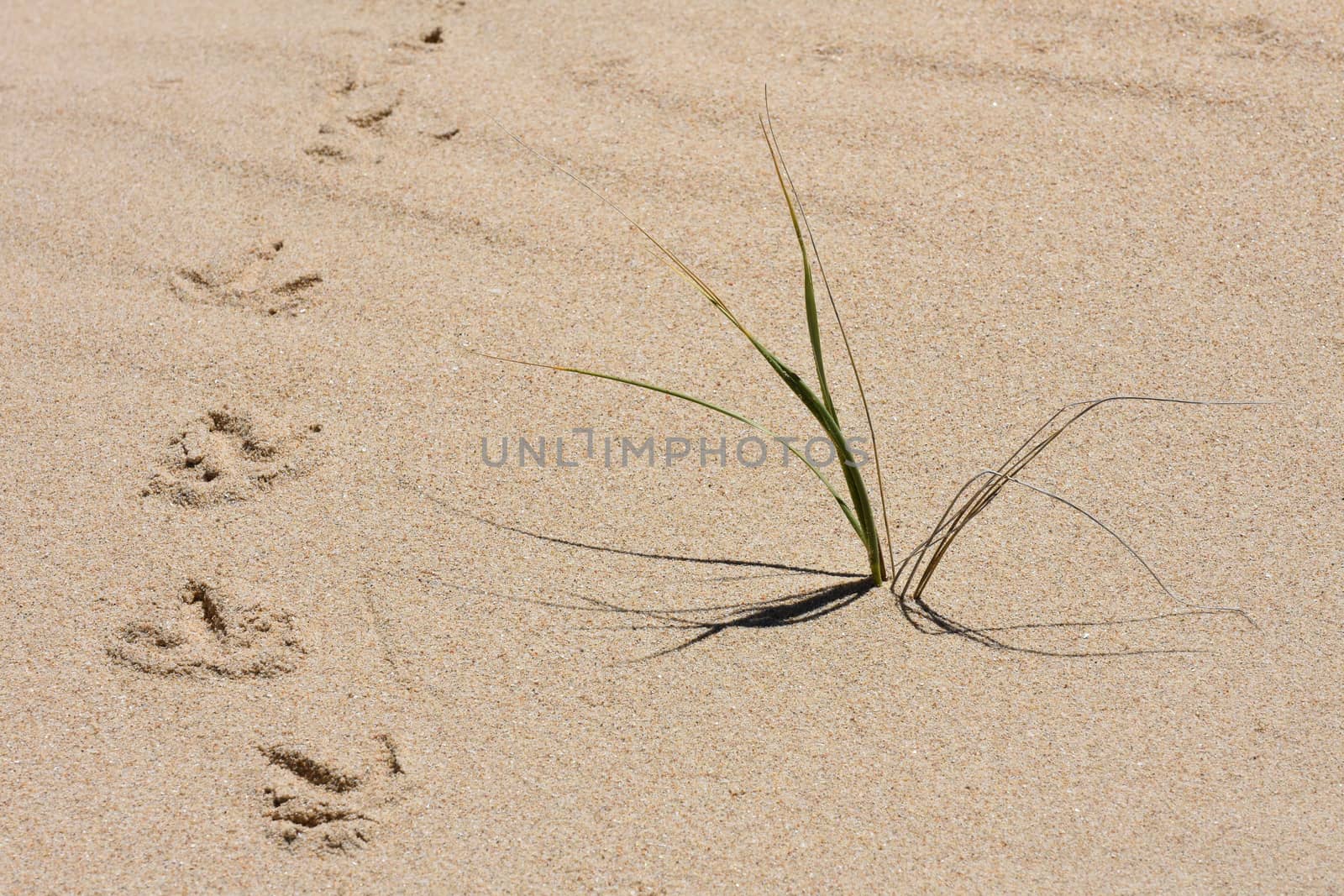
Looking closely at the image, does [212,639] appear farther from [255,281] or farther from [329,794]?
[255,281]

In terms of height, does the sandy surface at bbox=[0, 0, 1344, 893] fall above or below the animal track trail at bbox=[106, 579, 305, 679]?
above

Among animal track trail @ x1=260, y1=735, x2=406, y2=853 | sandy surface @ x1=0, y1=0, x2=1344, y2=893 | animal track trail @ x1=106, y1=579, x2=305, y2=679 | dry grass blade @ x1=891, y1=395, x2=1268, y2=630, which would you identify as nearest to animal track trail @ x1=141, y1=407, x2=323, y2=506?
sandy surface @ x1=0, y1=0, x2=1344, y2=893

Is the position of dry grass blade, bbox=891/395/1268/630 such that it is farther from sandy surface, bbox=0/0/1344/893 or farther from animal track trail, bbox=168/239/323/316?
animal track trail, bbox=168/239/323/316

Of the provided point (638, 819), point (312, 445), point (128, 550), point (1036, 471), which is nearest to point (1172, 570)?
point (1036, 471)

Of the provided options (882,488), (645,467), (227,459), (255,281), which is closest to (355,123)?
(255,281)

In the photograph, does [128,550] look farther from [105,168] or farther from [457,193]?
[105,168]

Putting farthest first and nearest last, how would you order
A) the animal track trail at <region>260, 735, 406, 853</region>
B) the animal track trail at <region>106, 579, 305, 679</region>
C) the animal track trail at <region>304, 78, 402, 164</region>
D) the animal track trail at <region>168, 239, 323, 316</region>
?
the animal track trail at <region>304, 78, 402, 164</region>
the animal track trail at <region>168, 239, 323, 316</region>
the animal track trail at <region>106, 579, 305, 679</region>
the animal track trail at <region>260, 735, 406, 853</region>
